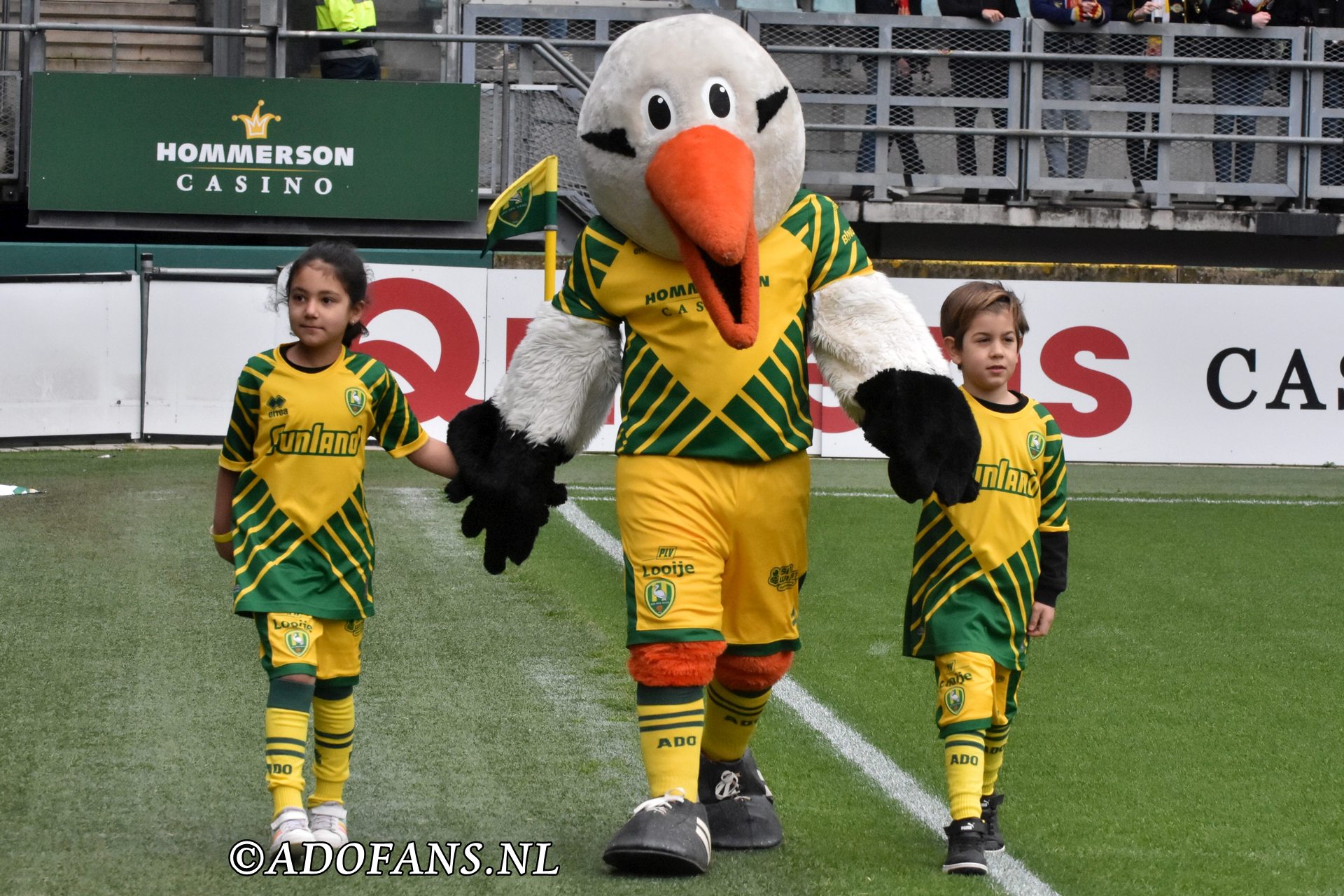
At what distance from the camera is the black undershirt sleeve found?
4453mm

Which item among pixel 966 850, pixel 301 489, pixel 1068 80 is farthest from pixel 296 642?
pixel 1068 80

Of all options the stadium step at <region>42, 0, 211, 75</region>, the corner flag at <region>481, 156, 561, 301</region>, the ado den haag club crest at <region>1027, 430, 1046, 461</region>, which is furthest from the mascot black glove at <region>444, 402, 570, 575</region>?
the stadium step at <region>42, 0, 211, 75</region>

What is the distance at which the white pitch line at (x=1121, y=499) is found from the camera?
1160cm

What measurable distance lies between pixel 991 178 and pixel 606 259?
12.8 meters

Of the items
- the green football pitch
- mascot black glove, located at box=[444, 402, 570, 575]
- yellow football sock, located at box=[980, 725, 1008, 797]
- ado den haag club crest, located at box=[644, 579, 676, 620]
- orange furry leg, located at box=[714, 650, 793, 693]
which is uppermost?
mascot black glove, located at box=[444, 402, 570, 575]

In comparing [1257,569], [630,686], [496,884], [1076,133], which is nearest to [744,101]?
[496,884]

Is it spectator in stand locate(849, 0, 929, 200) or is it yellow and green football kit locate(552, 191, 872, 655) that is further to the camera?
spectator in stand locate(849, 0, 929, 200)

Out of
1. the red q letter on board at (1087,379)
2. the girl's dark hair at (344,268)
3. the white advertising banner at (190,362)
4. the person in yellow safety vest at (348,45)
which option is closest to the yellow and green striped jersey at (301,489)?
the girl's dark hair at (344,268)

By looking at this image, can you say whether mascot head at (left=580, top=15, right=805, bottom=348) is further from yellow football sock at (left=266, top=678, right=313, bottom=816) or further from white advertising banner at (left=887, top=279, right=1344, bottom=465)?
white advertising banner at (left=887, top=279, right=1344, bottom=465)

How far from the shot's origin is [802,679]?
20.9 ft

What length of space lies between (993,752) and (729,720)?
25.2 inches

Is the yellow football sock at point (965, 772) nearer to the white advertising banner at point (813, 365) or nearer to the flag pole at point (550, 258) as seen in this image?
the flag pole at point (550, 258)

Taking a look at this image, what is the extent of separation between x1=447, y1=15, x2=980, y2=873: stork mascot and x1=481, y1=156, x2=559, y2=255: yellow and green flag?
833 centimetres

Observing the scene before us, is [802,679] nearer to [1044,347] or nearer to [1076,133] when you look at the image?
[1044,347]
